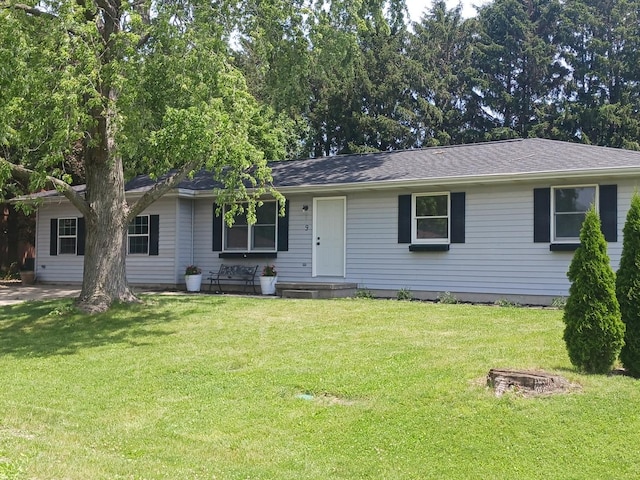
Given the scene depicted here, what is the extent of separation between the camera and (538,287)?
1305 cm

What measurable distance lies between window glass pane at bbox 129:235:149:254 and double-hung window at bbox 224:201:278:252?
233cm

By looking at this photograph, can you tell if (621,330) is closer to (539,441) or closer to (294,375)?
(539,441)

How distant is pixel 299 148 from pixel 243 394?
27.6 m

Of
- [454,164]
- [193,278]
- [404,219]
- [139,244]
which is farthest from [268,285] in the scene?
[454,164]

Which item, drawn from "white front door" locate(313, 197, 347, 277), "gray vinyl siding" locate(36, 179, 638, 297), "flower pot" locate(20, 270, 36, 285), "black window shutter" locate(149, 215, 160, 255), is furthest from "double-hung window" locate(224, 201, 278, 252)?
"flower pot" locate(20, 270, 36, 285)

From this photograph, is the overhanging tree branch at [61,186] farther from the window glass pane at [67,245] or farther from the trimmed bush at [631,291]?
the trimmed bush at [631,291]

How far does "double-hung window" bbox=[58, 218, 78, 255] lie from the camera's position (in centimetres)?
1878

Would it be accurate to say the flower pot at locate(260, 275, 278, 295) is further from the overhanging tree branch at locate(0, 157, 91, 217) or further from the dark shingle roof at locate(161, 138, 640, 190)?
the overhanging tree branch at locate(0, 157, 91, 217)

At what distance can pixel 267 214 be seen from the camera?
54.2 ft

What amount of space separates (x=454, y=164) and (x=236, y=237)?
18.6ft

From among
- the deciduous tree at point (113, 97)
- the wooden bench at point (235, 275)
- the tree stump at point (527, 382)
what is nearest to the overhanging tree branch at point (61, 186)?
the deciduous tree at point (113, 97)

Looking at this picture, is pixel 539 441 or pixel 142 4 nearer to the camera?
pixel 539 441

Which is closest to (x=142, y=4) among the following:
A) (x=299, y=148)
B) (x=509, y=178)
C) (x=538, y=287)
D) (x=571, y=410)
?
(x=509, y=178)

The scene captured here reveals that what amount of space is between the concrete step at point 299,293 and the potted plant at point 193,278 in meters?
2.95
